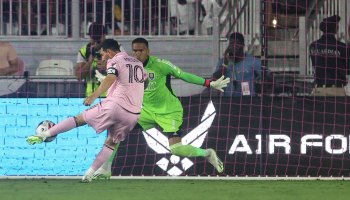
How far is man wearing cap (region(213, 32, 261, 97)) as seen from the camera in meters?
16.4

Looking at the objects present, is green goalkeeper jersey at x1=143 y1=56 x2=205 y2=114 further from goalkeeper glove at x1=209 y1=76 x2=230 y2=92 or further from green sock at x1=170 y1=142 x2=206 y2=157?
green sock at x1=170 y1=142 x2=206 y2=157

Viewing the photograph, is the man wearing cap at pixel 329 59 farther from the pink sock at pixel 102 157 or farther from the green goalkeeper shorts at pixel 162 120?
the pink sock at pixel 102 157

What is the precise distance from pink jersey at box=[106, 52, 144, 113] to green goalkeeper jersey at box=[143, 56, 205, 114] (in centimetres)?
75

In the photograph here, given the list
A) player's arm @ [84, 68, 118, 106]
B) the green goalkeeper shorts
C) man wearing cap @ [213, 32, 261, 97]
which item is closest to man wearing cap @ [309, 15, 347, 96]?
man wearing cap @ [213, 32, 261, 97]

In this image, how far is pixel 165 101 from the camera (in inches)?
616

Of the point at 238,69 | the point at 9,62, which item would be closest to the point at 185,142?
the point at 238,69

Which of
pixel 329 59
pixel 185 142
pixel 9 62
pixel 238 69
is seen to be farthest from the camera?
pixel 9 62

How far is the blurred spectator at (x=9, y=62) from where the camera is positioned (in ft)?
57.6

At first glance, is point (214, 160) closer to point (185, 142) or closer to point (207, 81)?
point (185, 142)

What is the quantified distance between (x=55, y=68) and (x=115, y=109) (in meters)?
3.56

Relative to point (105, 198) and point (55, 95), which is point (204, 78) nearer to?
point (55, 95)

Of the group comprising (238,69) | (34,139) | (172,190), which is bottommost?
(172,190)

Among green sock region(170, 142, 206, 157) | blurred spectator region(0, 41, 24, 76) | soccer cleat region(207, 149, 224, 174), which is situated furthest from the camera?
blurred spectator region(0, 41, 24, 76)

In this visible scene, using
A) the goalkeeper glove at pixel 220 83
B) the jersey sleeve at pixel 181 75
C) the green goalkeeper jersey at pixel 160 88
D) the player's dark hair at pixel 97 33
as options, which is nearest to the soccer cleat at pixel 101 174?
the green goalkeeper jersey at pixel 160 88
